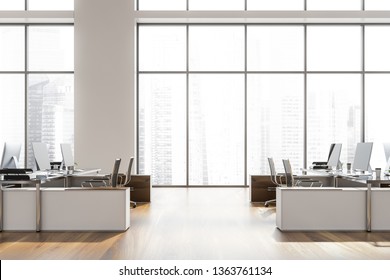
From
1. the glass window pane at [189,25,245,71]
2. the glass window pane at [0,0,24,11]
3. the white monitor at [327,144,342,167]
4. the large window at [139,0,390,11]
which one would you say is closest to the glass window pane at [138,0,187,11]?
the large window at [139,0,390,11]

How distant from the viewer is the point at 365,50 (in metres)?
11.8

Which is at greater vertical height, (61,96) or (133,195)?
(61,96)

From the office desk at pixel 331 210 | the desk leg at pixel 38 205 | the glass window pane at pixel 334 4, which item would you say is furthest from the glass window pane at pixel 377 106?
the desk leg at pixel 38 205

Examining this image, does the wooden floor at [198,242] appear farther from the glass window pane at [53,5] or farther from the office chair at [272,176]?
the glass window pane at [53,5]

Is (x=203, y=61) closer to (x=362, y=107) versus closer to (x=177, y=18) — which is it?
(x=177, y=18)

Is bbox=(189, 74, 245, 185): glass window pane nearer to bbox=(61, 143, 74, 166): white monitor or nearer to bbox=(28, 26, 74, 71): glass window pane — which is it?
bbox=(28, 26, 74, 71): glass window pane

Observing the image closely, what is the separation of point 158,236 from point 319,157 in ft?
24.0

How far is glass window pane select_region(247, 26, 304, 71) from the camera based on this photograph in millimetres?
11883

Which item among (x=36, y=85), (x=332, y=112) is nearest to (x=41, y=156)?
(x=36, y=85)

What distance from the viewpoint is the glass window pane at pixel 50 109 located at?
468 inches

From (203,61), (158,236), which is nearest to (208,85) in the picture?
(203,61)

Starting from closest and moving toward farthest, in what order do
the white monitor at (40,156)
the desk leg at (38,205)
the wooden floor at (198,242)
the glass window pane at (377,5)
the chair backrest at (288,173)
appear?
the wooden floor at (198,242), the desk leg at (38,205), the white monitor at (40,156), the chair backrest at (288,173), the glass window pane at (377,5)

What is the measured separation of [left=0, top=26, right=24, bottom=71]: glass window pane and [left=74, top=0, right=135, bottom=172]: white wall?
1.55 m

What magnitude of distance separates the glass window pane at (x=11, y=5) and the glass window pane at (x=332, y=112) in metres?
7.19
